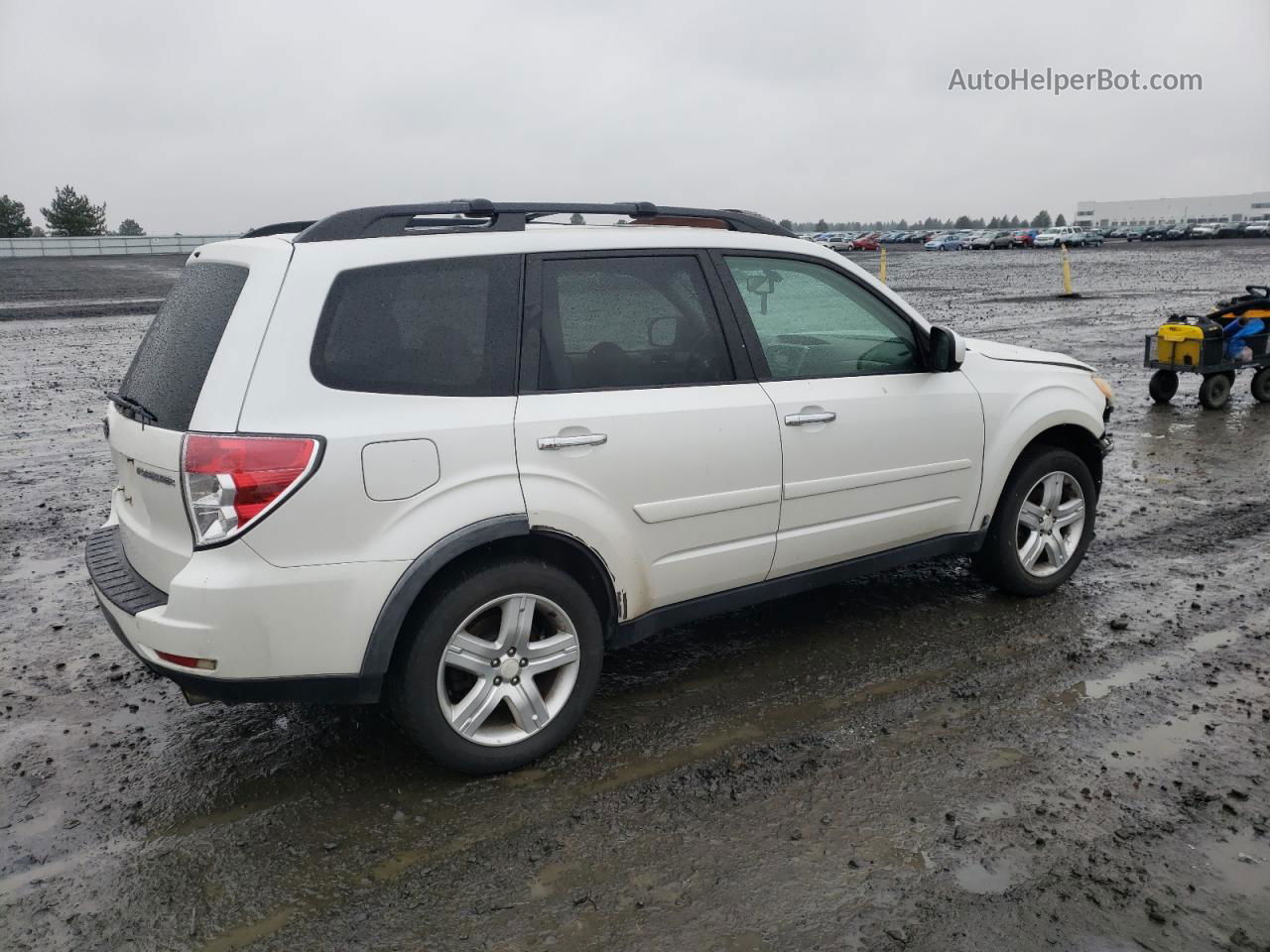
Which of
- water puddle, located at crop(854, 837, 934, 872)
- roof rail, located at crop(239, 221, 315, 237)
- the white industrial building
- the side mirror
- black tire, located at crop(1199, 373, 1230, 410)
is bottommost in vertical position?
water puddle, located at crop(854, 837, 934, 872)

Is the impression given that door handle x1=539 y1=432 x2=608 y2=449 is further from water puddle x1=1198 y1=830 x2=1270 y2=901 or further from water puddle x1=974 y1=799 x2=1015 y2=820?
water puddle x1=1198 y1=830 x2=1270 y2=901

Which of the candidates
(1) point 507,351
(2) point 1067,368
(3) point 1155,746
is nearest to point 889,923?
(3) point 1155,746

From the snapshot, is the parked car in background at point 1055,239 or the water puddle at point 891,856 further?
the parked car in background at point 1055,239

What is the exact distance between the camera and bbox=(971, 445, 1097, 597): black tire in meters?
5.09

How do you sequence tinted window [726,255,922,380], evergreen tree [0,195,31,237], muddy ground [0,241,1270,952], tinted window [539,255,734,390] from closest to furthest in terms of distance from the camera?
muddy ground [0,241,1270,952] < tinted window [539,255,734,390] < tinted window [726,255,922,380] < evergreen tree [0,195,31,237]

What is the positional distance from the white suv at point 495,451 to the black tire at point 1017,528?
51 cm

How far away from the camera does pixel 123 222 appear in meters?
114

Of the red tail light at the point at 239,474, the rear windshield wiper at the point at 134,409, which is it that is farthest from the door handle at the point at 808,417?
the rear windshield wiper at the point at 134,409

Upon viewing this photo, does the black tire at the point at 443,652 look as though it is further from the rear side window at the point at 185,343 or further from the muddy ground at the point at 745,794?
the rear side window at the point at 185,343

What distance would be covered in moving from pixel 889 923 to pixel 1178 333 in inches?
368

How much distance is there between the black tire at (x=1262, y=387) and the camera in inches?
429

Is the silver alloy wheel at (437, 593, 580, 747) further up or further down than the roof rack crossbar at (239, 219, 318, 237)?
further down

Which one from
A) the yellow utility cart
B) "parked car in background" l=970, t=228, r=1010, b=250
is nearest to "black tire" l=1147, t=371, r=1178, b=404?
the yellow utility cart

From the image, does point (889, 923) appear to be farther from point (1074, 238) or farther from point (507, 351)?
point (1074, 238)
